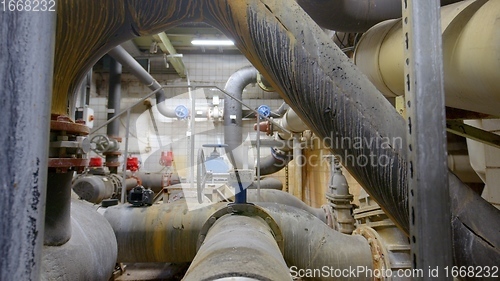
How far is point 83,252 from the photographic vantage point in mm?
670

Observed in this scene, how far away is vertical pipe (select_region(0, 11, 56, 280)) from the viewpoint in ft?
1.09

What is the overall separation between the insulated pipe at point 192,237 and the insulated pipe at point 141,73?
1.69 m

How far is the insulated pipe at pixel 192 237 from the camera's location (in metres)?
1.30

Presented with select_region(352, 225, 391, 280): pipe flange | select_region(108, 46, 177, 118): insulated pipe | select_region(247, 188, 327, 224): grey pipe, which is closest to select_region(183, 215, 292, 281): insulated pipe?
select_region(352, 225, 391, 280): pipe flange

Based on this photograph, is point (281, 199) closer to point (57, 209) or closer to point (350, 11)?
point (350, 11)

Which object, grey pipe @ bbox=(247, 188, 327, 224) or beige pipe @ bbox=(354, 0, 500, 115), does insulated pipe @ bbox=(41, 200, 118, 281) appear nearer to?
beige pipe @ bbox=(354, 0, 500, 115)

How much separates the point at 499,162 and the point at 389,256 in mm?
558

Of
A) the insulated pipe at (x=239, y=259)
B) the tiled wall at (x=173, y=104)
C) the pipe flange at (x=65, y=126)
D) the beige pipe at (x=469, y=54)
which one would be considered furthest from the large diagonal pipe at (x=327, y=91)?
the tiled wall at (x=173, y=104)

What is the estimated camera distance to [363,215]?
1.47 metres

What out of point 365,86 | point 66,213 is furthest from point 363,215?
point 66,213

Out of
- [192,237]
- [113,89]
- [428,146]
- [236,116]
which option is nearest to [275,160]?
[236,116]

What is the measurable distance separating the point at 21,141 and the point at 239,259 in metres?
0.41

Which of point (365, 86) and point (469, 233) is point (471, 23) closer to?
point (365, 86)

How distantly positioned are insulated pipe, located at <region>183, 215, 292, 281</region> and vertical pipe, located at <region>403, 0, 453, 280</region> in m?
0.26
